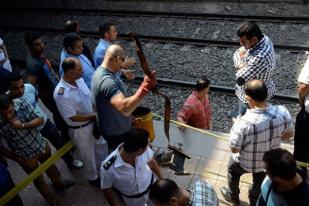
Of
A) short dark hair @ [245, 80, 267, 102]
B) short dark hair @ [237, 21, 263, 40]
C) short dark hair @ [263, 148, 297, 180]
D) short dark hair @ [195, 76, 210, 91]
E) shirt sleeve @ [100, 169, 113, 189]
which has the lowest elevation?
shirt sleeve @ [100, 169, 113, 189]

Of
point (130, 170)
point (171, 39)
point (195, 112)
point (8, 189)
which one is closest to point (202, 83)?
point (195, 112)

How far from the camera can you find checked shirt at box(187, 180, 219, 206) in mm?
3283

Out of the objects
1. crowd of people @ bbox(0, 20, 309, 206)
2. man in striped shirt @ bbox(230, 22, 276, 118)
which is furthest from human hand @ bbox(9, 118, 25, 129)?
man in striped shirt @ bbox(230, 22, 276, 118)

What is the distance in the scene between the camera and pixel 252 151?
425 cm

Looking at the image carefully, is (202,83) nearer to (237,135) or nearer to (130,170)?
(237,135)

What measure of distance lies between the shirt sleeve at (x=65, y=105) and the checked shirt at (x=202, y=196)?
208 cm

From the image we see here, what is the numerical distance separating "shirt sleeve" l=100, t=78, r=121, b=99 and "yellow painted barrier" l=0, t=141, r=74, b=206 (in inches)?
53.5

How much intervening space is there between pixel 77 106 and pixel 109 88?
0.77 m

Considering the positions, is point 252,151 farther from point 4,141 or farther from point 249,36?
point 4,141

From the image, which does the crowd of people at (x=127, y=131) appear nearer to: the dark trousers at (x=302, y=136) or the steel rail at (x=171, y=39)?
the dark trousers at (x=302, y=136)

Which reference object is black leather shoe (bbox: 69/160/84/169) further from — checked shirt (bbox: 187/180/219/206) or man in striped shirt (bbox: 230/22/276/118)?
checked shirt (bbox: 187/180/219/206)

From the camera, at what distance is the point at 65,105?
15.9ft

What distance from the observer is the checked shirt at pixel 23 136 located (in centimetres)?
458

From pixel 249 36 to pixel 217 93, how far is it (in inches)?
114
